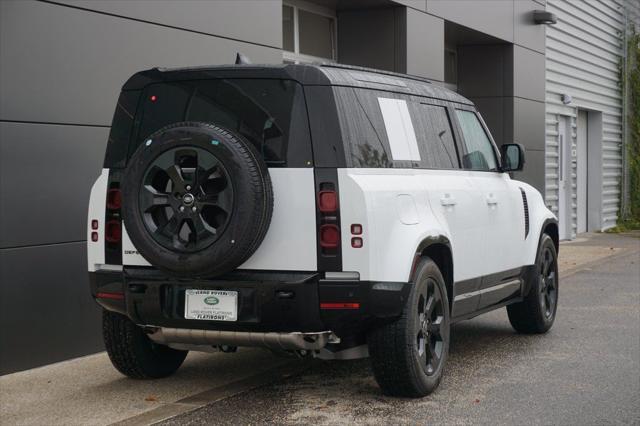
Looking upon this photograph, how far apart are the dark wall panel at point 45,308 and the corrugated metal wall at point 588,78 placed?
12.7 m

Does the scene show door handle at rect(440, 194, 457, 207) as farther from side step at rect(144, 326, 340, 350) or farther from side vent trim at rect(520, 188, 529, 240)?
side vent trim at rect(520, 188, 529, 240)

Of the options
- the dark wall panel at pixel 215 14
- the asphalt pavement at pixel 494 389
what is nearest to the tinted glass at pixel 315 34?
the dark wall panel at pixel 215 14

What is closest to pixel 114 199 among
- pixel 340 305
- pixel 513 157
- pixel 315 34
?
pixel 340 305

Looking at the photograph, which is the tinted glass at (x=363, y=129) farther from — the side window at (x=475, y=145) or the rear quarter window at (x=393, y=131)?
the side window at (x=475, y=145)

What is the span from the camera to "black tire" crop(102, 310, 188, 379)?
6.71 m

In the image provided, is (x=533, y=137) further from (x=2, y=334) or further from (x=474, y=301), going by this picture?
(x=2, y=334)

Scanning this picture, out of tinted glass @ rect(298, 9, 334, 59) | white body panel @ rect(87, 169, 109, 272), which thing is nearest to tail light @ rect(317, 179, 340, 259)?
white body panel @ rect(87, 169, 109, 272)

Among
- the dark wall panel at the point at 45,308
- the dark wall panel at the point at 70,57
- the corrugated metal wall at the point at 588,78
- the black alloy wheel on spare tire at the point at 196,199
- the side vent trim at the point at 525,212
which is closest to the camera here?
the black alloy wheel on spare tire at the point at 196,199

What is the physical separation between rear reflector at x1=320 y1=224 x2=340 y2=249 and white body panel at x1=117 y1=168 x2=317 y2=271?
0.05m

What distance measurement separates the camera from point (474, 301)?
7.46 meters

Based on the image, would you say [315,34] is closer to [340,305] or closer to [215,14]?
[215,14]

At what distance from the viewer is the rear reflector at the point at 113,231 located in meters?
6.27

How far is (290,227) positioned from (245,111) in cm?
73

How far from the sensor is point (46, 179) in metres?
7.68
